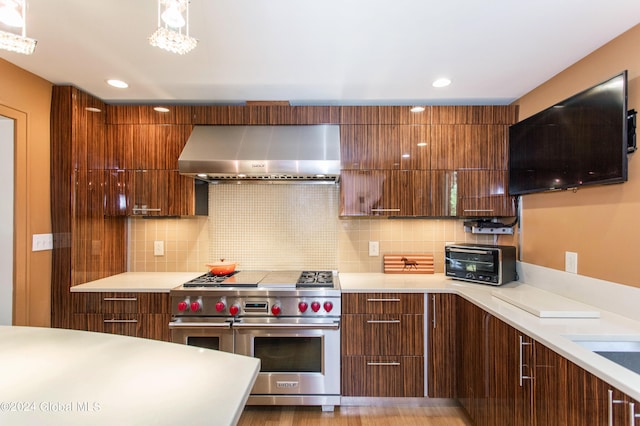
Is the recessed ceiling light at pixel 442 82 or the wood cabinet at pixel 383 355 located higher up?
the recessed ceiling light at pixel 442 82

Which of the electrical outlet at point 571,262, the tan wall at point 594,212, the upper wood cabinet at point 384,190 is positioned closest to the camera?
the tan wall at point 594,212

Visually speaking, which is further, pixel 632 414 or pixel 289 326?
pixel 289 326

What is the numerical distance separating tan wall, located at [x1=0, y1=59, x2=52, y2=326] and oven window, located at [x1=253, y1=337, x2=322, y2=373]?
1566 mm

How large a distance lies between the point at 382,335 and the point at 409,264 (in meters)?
0.78

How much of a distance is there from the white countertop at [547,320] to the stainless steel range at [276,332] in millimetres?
328

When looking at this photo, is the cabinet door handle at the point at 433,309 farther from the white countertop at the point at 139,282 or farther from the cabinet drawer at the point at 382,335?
the white countertop at the point at 139,282

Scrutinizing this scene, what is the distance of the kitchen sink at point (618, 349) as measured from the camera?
133 centimetres

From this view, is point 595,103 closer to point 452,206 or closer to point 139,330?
point 452,206

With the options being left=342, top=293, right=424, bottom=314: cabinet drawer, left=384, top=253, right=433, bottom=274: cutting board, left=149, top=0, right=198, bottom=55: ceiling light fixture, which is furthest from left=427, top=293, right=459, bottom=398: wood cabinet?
left=149, top=0, right=198, bottom=55: ceiling light fixture

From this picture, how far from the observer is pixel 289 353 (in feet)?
7.08

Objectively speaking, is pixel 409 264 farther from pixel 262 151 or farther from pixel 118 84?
pixel 118 84

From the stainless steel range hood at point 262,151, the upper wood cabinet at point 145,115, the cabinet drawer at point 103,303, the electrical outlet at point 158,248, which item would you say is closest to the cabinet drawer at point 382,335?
the stainless steel range hood at point 262,151

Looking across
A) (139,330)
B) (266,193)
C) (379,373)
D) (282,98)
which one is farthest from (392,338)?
(282,98)

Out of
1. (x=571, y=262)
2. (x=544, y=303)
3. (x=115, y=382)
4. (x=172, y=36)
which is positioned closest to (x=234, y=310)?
(x=115, y=382)
